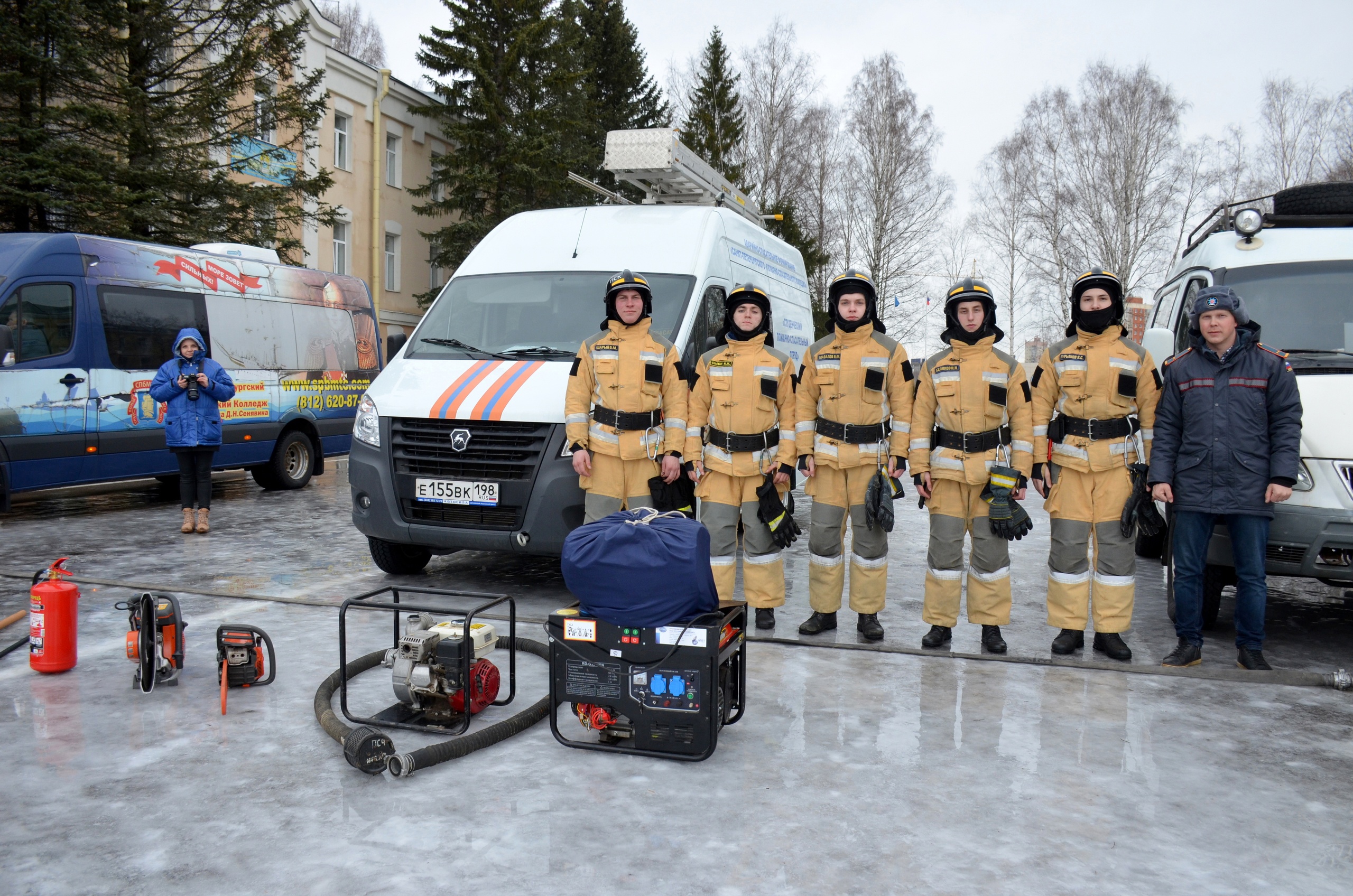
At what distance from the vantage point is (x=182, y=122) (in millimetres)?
15383

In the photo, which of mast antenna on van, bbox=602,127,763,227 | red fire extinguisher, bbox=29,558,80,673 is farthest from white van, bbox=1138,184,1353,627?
red fire extinguisher, bbox=29,558,80,673

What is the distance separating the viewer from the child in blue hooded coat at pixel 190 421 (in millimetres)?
9453

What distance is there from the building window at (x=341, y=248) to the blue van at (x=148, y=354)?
13685 mm

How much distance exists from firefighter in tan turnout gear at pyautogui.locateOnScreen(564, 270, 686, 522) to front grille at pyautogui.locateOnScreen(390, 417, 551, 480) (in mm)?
391

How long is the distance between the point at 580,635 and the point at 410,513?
3.12m

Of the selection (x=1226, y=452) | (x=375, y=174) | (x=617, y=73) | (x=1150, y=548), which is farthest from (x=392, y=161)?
(x=1226, y=452)

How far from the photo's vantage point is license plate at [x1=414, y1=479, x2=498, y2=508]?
21.5ft

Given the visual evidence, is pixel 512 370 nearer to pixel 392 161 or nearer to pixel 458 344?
pixel 458 344

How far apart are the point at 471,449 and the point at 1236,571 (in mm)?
4535

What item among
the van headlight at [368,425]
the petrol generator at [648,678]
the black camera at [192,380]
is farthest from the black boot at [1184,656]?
the black camera at [192,380]

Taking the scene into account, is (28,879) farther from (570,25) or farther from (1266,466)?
(570,25)

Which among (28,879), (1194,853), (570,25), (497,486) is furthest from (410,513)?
(570,25)

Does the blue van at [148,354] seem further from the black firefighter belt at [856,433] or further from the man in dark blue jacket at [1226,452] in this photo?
the man in dark blue jacket at [1226,452]

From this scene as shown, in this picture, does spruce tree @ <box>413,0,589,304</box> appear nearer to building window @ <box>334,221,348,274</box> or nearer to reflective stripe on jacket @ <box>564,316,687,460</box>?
building window @ <box>334,221,348,274</box>
